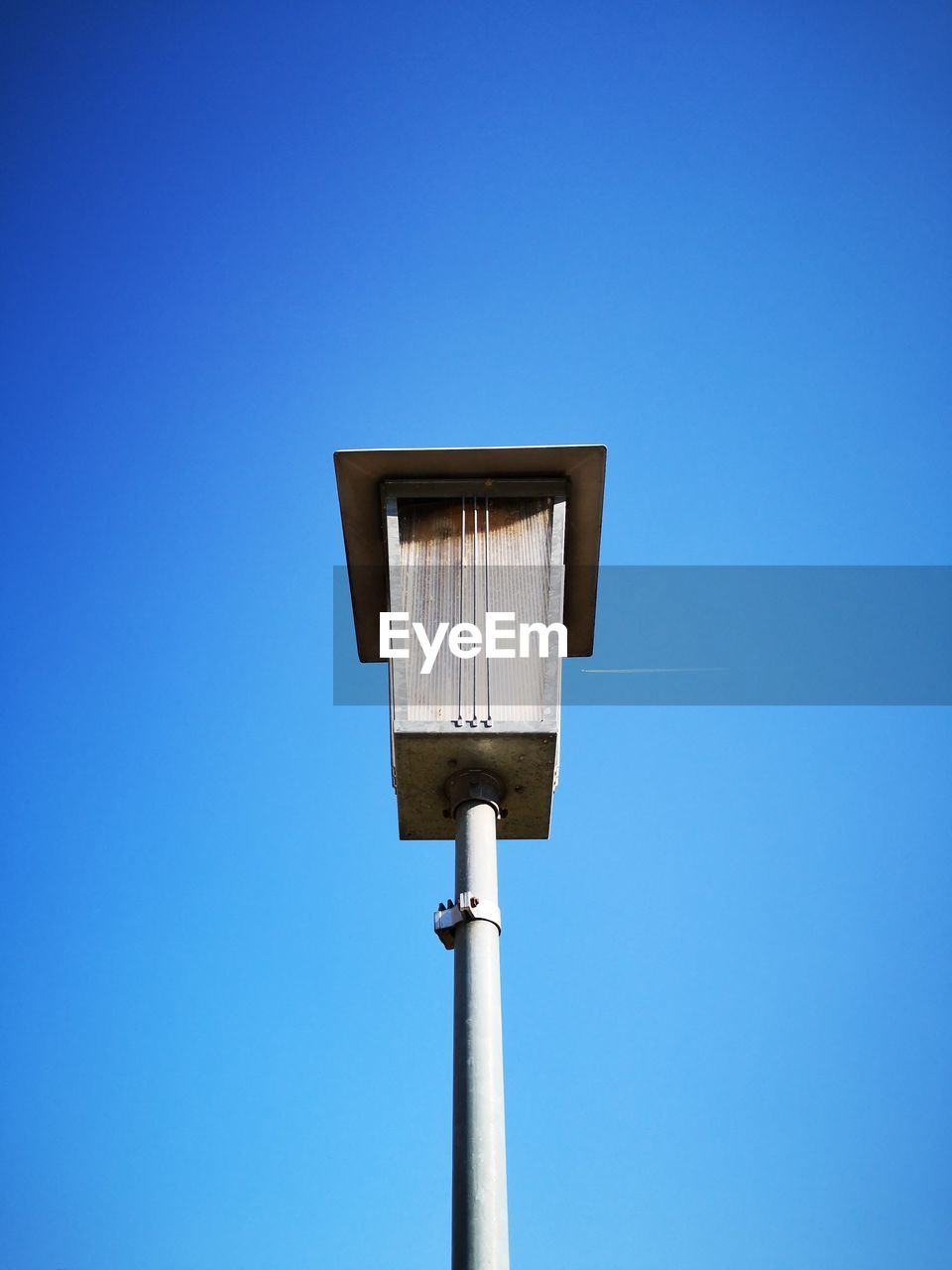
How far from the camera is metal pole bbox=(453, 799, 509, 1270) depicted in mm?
5203

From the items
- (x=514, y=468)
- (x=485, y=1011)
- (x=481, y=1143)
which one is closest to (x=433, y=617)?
(x=514, y=468)

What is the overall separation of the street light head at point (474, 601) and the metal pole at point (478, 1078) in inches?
19.4

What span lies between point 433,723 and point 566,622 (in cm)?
180

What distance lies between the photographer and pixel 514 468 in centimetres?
720

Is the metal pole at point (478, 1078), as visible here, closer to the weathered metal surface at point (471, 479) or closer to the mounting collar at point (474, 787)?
the mounting collar at point (474, 787)

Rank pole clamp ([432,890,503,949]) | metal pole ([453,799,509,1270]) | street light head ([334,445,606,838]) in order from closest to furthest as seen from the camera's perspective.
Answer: metal pole ([453,799,509,1270]), pole clamp ([432,890,503,949]), street light head ([334,445,606,838])

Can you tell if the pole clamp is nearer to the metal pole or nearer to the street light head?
the metal pole

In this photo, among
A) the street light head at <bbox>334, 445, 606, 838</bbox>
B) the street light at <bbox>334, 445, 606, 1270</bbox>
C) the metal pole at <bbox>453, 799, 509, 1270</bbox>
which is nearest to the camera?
the metal pole at <bbox>453, 799, 509, 1270</bbox>

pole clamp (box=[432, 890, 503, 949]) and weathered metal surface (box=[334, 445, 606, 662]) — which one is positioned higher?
weathered metal surface (box=[334, 445, 606, 662])

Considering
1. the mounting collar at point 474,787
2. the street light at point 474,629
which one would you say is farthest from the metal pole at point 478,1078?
the mounting collar at point 474,787

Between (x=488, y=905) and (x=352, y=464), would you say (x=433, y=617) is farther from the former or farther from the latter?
(x=488, y=905)

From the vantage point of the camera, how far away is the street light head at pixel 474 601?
662 centimetres

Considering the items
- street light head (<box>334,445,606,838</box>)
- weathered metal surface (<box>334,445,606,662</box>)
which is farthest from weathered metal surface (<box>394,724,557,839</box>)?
weathered metal surface (<box>334,445,606,662</box>)

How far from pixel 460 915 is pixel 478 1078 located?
814 millimetres
